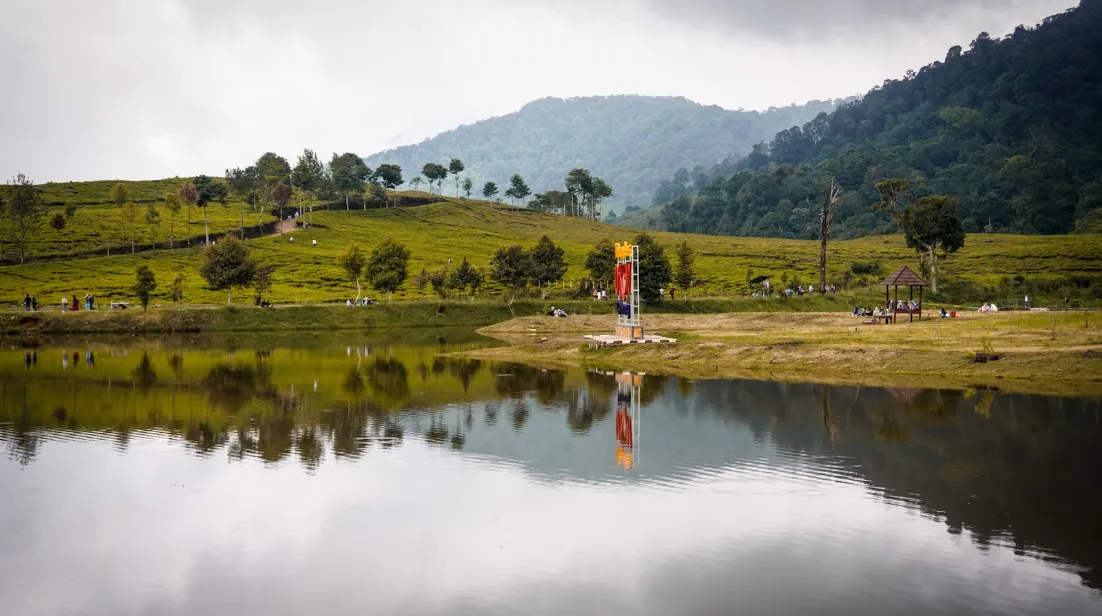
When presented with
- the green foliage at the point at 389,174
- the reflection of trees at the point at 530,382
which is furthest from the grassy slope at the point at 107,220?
the reflection of trees at the point at 530,382

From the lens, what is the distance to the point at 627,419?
97.8 feet

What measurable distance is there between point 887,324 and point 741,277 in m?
52.5

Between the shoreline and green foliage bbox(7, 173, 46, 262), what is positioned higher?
green foliage bbox(7, 173, 46, 262)

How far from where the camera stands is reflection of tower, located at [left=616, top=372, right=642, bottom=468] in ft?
79.4

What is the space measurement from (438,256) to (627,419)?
9152cm

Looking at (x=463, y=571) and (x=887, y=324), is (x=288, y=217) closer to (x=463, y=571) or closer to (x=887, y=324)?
(x=887, y=324)

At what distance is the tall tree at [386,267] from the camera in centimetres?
8419

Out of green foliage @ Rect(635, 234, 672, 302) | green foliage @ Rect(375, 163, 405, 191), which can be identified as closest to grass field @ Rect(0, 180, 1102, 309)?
green foliage @ Rect(375, 163, 405, 191)

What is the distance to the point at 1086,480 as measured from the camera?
66.3ft

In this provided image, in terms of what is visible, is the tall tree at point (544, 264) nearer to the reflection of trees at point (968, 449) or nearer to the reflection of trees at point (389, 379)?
the reflection of trees at point (389, 379)

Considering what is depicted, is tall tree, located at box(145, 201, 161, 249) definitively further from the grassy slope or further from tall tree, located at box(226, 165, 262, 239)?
tall tree, located at box(226, 165, 262, 239)

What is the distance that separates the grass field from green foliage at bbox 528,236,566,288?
4.32 metres

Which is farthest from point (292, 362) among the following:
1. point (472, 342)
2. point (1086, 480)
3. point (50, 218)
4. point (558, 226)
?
point (558, 226)

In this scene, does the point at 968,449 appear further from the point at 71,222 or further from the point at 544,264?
the point at 71,222
